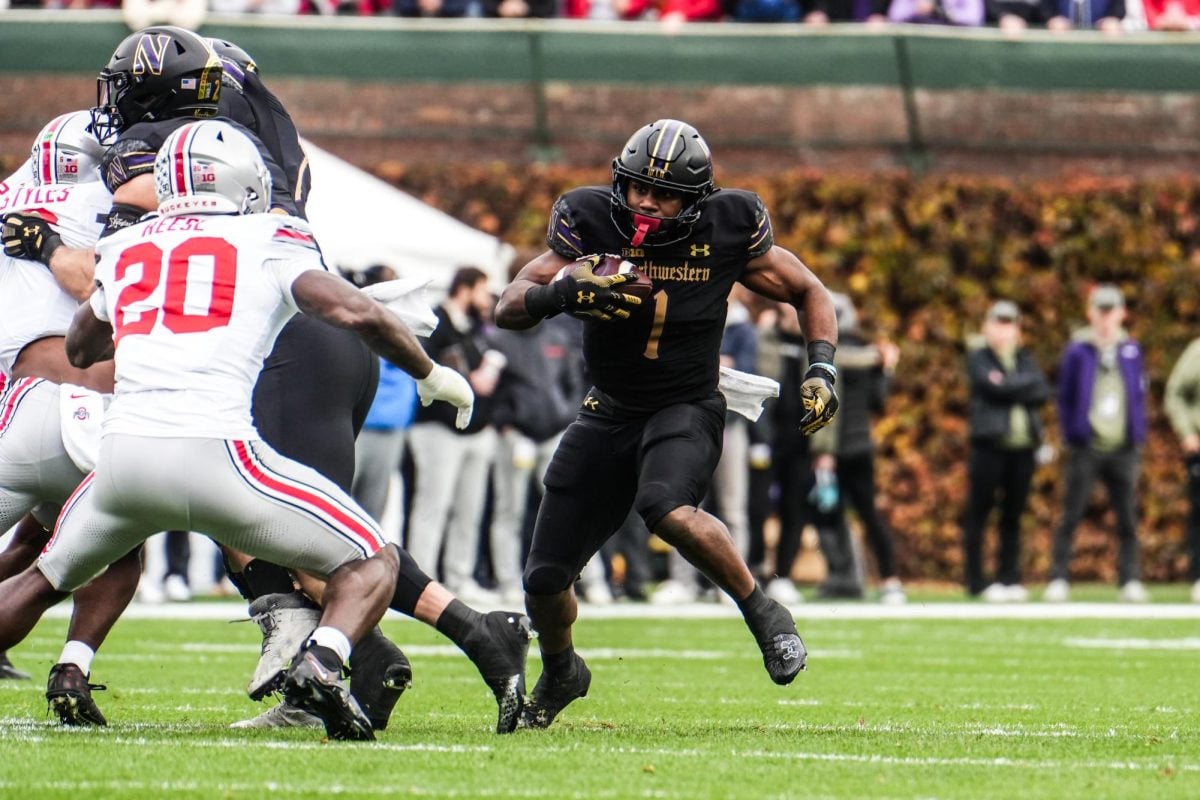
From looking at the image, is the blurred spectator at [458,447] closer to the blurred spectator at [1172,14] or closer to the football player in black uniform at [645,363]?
the football player in black uniform at [645,363]

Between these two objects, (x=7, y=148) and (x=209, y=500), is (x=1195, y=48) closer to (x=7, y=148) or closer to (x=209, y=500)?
(x=7, y=148)

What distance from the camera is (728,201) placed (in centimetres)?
660

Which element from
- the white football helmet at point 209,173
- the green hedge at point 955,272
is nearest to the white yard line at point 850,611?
the green hedge at point 955,272

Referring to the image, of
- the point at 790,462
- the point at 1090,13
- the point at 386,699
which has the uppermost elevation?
the point at 386,699

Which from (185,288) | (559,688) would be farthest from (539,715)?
(185,288)

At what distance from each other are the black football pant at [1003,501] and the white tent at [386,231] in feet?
11.6

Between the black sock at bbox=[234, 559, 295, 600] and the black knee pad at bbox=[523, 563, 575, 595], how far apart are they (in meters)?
0.73

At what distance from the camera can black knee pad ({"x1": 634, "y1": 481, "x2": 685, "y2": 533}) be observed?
6.14 m

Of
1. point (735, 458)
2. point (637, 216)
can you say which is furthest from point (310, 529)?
point (735, 458)

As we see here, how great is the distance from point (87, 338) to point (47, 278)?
92 cm

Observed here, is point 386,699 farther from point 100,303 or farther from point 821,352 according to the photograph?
point 821,352

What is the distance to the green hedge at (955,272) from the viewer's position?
1672 centimetres

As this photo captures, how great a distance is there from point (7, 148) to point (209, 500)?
1271 cm

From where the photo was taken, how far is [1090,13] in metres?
18.3
